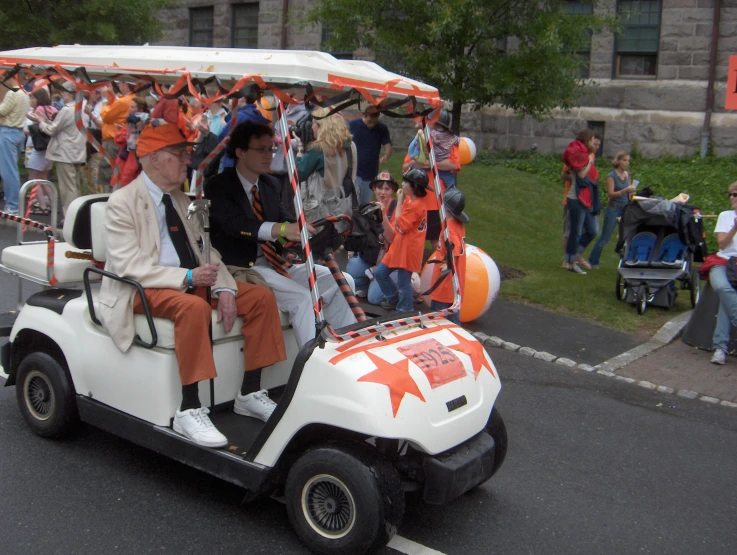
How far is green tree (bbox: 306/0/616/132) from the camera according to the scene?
9844mm

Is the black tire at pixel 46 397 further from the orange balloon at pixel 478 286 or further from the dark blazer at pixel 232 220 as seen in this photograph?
the orange balloon at pixel 478 286

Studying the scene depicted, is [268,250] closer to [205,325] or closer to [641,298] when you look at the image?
[205,325]

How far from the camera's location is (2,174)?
12055mm

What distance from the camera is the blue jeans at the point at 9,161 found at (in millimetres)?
11945

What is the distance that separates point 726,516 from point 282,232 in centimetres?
291

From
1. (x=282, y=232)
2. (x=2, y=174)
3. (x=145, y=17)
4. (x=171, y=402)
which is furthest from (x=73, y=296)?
(x=145, y=17)

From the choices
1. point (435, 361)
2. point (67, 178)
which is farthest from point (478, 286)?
point (67, 178)

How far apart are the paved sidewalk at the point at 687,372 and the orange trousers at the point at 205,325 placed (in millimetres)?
3886

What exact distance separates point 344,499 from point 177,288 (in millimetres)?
1430

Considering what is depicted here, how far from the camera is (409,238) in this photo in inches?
296

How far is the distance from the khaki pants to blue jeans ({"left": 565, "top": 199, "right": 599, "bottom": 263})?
670 cm

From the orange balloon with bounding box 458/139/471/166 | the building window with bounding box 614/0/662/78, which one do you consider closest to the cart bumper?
the orange balloon with bounding box 458/139/471/166

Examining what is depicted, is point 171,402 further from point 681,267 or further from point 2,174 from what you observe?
point 2,174

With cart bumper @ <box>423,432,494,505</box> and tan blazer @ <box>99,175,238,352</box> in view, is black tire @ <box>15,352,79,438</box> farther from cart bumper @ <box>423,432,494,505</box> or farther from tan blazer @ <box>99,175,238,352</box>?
cart bumper @ <box>423,432,494,505</box>
